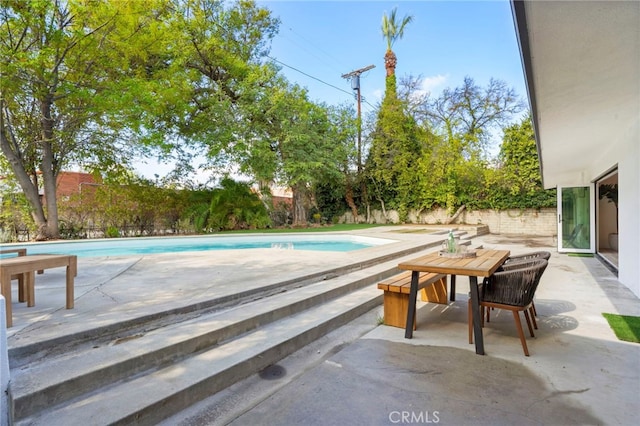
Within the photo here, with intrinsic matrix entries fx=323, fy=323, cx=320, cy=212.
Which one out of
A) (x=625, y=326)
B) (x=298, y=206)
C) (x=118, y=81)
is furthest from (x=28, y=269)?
(x=298, y=206)

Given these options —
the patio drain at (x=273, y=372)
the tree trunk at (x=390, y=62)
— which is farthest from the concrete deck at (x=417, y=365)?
→ the tree trunk at (x=390, y=62)

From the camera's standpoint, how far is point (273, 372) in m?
2.60

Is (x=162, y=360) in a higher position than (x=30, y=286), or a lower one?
lower

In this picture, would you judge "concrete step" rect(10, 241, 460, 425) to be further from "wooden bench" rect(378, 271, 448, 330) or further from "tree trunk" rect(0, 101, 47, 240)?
"tree trunk" rect(0, 101, 47, 240)

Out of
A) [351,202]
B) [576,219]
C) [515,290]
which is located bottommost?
[515,290]

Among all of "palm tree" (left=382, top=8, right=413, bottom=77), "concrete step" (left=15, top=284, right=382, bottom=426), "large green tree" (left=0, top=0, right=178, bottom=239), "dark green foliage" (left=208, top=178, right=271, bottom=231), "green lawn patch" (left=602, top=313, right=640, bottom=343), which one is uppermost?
"palm tree" (left=382, top=8, right=413, bottom=77)

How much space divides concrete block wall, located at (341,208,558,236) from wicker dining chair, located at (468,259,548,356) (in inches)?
530

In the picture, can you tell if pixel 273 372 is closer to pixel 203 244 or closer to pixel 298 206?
pixel 203 244

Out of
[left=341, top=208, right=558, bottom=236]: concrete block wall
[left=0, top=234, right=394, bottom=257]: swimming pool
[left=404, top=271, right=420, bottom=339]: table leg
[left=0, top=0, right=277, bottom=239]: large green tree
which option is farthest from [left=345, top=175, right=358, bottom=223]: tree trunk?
[left=404, top=271, right=420, bottom=339]: table leg

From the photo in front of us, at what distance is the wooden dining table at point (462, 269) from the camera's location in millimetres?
2852

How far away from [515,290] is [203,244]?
10428mm

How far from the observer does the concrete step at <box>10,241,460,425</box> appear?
74.6 inches

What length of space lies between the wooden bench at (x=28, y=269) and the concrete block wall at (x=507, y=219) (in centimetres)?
1630

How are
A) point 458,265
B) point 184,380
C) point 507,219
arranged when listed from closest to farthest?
point 184,380 < point 458,265 < point 507,219
